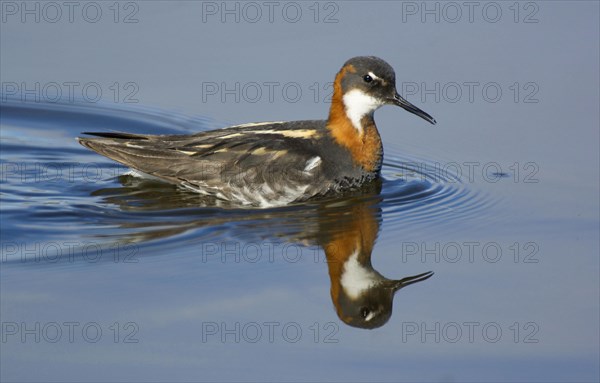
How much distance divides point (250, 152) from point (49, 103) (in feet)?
12.3

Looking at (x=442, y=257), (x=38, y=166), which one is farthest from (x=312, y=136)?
(x=38, y=166)

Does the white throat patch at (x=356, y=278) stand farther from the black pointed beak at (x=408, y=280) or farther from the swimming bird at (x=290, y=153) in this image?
the swimming bird at (x=290, y=153)

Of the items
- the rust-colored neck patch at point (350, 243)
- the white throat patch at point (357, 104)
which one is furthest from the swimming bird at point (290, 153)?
the rust-colored neck patch at point (350, 243)

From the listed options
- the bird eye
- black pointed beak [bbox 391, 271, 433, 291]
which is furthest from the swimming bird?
the bird eye

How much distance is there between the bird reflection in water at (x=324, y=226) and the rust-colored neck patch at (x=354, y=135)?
13.0 inches

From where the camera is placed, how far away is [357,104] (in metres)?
13.2

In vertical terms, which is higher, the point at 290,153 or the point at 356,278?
the point at 290,153

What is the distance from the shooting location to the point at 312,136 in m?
13.1

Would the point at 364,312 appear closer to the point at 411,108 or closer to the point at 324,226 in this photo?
the point at 324,226

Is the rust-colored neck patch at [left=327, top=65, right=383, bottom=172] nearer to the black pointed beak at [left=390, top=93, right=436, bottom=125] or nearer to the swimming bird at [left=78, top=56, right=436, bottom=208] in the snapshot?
the swimming bird at [left=78, top=56, right=436, bottom=208]

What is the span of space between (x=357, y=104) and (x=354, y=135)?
37cm

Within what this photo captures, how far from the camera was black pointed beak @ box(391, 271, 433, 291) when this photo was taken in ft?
34.1

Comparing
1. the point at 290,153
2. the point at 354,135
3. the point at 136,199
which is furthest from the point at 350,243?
the point at 136,199

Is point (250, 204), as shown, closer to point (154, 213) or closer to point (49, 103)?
point (154, 213)
